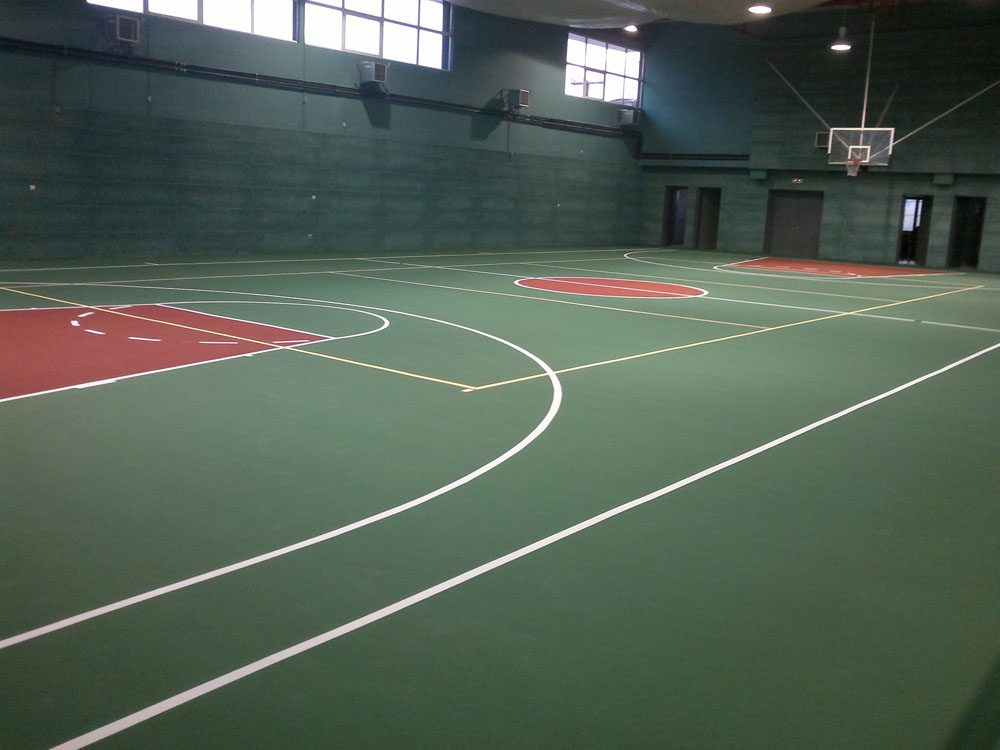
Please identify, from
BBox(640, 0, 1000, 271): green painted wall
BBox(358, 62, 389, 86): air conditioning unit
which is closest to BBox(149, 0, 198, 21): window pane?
BBox(358, 62, 389, 86): air conditioning unit

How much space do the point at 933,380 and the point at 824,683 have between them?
7.69m

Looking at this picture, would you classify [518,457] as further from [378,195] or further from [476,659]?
[378,195]

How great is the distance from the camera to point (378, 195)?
2711 centimetres

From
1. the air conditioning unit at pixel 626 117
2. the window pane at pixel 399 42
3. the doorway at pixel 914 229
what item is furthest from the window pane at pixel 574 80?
the doorway at pixel 914 229

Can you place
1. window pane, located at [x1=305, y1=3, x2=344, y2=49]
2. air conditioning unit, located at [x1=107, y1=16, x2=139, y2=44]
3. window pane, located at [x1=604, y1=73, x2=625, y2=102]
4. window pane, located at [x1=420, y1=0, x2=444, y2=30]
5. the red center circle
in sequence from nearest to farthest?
the red center circle
air conditioning unit, located at [x1=107, y1=16, x2=139, y2=44]
window pane, located at [x1=305, y1=3, x2=344, y2=49]
window pane, located at [x1=420, y1=0, x2=444, y2=30]
window pane, located at [x1=604, y1=73, x2=625, y2=102]

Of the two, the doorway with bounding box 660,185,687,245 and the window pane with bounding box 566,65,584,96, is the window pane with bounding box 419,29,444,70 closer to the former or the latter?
the window pane with bounding box 566,65,584,96

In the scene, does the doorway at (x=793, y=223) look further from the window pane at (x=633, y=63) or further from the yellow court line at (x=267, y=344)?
the yellow court line at (x=267, y=344)

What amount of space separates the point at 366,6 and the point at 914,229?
2005cm

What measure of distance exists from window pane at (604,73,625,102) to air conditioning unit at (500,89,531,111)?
226 inches

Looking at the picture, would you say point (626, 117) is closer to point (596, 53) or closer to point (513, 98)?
point (596, 53)

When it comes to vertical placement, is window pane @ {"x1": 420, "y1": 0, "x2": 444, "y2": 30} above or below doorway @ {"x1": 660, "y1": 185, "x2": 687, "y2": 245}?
above

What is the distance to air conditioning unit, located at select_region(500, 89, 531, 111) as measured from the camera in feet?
98.1

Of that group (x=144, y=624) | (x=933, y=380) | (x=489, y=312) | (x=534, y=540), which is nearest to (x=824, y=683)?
(x=534, y=540)

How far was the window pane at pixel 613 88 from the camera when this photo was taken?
114ft
